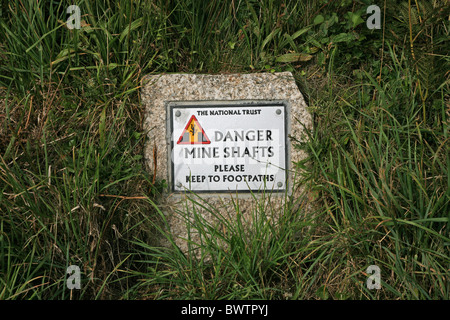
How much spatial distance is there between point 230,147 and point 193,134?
0.77 feet

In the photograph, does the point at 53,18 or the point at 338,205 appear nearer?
the point at 338,205

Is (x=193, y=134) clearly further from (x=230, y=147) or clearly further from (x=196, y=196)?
(x=196, y=196)

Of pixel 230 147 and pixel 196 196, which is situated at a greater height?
pixel 230 147

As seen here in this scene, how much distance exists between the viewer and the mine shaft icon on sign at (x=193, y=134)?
7.81ft

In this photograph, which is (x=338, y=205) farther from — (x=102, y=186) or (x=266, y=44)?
(x=102, y=186)

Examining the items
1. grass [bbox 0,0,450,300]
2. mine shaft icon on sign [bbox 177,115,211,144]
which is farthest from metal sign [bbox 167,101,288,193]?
grass [bbox 0,0,450,300]

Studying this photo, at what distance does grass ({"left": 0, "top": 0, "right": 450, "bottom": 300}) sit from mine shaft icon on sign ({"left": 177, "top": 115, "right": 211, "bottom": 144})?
0.82 ft

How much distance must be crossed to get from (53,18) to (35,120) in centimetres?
62

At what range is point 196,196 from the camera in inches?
92.4

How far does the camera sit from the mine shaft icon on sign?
7.81ft

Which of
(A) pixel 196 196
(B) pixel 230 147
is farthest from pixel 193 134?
(A) pixel 196 196

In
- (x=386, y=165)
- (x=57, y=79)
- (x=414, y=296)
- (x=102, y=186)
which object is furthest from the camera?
(x=57, y=79)

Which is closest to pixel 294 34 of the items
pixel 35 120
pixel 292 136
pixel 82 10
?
pixel 292 136

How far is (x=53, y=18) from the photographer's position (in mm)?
2389
